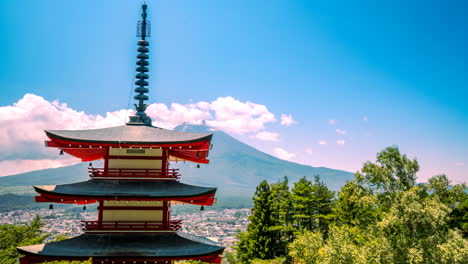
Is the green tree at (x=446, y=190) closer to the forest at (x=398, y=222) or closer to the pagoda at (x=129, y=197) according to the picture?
the forest at (x=398, y=222)

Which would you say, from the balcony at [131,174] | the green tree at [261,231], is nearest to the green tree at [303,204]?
the green tree at [261,231]

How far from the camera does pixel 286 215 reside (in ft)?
140

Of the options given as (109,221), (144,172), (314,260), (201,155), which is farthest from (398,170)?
(109,221)

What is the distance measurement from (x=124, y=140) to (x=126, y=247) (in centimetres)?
457

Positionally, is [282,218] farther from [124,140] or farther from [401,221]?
[124,140]

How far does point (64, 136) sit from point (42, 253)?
4.79 meters

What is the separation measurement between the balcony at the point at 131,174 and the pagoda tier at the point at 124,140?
90 centimetres

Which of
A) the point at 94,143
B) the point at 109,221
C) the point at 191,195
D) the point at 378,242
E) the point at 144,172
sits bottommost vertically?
the point at 378,242

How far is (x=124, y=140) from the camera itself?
14703mm

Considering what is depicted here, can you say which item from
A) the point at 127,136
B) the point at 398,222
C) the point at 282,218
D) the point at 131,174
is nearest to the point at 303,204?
the point at 282,218

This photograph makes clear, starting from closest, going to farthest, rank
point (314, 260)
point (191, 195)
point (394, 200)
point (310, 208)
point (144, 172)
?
point (191, 195) → point (144, 172) → point (394, 200) → point (314, 260) → point (310, 208)

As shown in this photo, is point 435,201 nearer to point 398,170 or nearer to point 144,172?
point 398,170

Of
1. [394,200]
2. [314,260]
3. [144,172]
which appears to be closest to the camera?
[144,172]

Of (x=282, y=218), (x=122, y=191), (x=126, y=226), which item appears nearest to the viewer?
(x=122, y=191)
